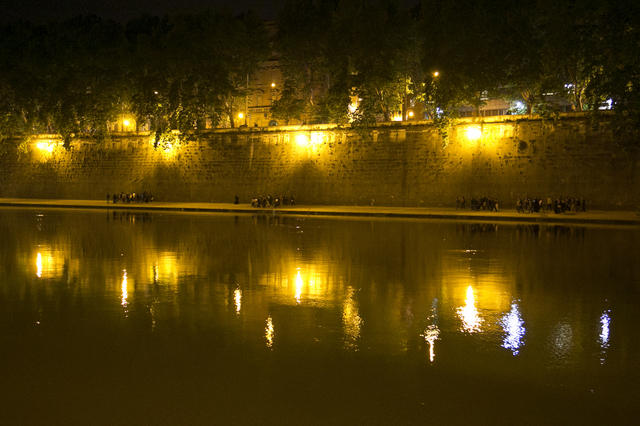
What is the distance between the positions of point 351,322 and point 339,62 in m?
31.2

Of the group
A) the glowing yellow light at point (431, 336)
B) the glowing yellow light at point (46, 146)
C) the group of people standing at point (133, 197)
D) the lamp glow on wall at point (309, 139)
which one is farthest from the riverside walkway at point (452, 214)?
the glowing yellow light at point (431, 336)

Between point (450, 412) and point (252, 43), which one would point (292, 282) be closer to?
point (450, 412)

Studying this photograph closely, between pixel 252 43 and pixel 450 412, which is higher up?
pixel 252 43

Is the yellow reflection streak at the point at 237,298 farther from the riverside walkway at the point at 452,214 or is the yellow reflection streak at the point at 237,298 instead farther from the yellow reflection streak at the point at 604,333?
the riverside walkway at the point at 452,214

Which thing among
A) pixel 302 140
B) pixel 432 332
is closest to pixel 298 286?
pixel 432 332

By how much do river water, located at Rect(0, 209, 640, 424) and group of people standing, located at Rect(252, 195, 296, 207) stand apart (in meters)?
21.1

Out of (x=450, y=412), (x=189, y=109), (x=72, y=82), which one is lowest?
(x=450, y=412)

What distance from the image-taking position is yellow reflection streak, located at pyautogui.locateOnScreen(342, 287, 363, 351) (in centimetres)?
605

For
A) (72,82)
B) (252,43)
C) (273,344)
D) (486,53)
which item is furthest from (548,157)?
(72,82)

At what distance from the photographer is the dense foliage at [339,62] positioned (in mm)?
26734

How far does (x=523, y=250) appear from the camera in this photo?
1397 cm

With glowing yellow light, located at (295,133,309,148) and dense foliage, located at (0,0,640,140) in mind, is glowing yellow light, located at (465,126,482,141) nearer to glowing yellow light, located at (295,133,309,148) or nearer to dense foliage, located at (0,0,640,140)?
dense foliage, located at (0,0,640,140)

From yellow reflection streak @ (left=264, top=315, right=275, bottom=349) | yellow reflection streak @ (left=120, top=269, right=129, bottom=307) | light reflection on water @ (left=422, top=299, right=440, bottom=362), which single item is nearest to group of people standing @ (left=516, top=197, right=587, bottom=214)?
light reflection on water @ (left=422, top=299, right=440, bottom=362)

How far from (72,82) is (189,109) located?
1074 centimetres
